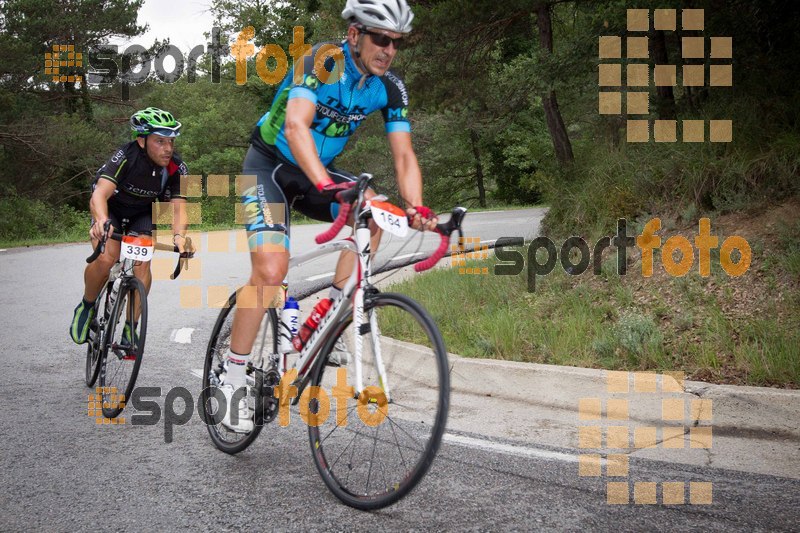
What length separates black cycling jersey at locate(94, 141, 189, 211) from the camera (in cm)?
545

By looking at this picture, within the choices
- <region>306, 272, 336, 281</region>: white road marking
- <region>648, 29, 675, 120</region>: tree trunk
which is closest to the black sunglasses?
<region>648, 29, 675, 120</region>: tree trunk

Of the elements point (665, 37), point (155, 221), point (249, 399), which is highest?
point (665, 37)

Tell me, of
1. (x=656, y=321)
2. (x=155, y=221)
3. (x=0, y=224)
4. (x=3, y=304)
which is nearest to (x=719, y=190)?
(x=656, y=321)

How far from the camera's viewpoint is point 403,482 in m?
3.21

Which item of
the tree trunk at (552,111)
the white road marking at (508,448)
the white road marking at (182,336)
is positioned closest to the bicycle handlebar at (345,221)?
the white road marking at (508,448)

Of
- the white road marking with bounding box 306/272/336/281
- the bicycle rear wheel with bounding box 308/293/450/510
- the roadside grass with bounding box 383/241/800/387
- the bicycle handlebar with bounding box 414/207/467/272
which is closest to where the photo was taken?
the bicycle rear wheel with bounding box 308/293/450/510

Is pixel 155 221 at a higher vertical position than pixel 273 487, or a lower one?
higher

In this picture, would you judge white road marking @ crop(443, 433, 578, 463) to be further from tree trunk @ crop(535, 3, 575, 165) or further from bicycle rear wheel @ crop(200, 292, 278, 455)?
tree trunk @ crop(535, 3, 575, 165)

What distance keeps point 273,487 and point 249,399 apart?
579mm

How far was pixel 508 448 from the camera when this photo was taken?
4363mm

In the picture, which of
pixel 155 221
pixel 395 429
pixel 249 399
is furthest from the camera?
pixel 155 221

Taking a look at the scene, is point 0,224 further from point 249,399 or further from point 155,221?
point 249,399

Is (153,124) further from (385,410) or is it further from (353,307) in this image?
(385,410)

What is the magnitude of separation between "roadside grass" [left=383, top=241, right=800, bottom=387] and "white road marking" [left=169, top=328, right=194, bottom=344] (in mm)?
2601
